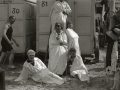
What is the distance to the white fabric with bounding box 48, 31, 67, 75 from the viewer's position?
7.00m

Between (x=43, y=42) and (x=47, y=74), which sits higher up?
(x=43, y=42)

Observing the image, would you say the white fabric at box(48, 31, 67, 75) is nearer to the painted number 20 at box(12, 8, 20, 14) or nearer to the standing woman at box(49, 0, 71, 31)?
the standing woman at box(49, 0, 71, 31)

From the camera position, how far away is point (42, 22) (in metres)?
8.88

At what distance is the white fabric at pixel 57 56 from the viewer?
700cm

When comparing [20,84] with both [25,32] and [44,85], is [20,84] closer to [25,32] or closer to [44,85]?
[44,85]

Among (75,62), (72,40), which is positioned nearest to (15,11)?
(72,40)

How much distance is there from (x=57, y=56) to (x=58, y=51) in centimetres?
15

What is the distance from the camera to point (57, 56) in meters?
7.07

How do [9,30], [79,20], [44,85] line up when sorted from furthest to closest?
[79,20] → [9,30] → [44,85]

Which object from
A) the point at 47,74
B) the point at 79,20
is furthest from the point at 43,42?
the point at 47,74

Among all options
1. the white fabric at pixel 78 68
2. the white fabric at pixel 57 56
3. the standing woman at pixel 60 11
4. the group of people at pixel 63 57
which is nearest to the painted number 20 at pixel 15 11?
the standing woman at pixel 60 11

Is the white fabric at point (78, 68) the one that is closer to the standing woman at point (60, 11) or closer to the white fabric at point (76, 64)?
the white fabric at point (76, 64)

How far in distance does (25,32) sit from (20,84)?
3252mm

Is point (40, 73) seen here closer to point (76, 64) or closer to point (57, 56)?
point (57, 56)
